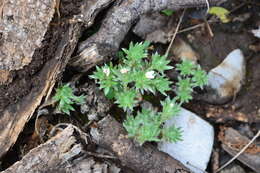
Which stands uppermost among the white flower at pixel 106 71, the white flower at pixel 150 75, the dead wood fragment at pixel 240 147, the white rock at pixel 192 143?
the white flower at pixel 106 71

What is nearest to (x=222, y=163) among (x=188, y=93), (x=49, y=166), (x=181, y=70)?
(x=188, y=93)

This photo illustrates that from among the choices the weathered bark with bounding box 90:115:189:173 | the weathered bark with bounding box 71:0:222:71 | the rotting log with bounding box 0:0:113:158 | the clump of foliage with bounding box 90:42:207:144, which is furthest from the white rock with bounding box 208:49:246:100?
the rotting log with bounding box 0:0:113:158

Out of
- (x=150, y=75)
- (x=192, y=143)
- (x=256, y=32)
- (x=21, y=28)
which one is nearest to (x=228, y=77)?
(x=256, y=32)

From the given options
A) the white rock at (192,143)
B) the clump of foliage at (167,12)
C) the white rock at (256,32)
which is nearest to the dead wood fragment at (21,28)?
the clump of foliage at (167,12)

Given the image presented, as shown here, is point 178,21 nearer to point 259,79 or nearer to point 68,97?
point 259,79

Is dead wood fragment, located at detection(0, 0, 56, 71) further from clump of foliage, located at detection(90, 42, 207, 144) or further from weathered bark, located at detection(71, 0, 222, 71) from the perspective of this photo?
clump of foliage, located at detection(90, 42, 207, 144)

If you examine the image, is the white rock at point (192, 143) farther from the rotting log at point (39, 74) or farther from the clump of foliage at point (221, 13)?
the rotting log at point (39, 74)

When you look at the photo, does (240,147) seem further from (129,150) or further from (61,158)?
(61,158)
